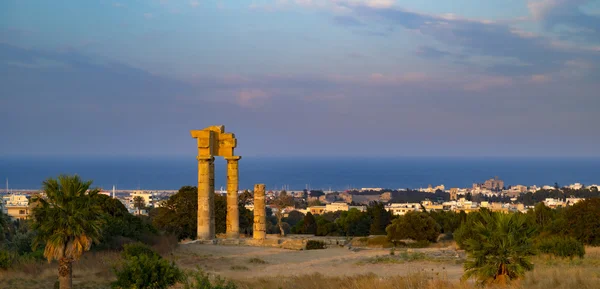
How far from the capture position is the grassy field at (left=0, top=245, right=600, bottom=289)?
11070 mm

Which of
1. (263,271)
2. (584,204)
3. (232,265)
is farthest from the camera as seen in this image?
(584,204)

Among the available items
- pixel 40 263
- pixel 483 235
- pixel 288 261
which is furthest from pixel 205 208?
pixel 483 235

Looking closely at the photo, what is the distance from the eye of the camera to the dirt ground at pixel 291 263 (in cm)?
1723

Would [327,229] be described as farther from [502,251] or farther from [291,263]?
[502,251]

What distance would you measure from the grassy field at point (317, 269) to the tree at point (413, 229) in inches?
162

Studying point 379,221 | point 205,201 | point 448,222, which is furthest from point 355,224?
point 205,201

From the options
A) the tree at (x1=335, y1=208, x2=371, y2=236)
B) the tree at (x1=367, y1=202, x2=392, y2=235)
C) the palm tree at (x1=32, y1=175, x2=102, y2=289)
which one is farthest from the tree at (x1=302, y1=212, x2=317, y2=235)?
the palm tree at (x1=32, y1=175, x2=102, y2=289)

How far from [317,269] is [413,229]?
10911mm

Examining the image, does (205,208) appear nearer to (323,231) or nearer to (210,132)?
(210,132)

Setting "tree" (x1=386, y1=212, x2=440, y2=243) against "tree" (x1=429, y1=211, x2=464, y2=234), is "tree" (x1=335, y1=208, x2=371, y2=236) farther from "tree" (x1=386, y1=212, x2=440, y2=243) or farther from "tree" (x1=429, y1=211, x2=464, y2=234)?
"tree" (x1=386, y1=212, x2=440, y2=243)

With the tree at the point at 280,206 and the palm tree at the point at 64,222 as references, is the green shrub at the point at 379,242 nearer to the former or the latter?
the tree at the point at 280,206

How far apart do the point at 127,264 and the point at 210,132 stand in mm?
16196

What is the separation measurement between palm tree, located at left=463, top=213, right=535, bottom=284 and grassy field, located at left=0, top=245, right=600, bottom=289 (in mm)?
351

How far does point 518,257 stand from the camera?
459 inches
